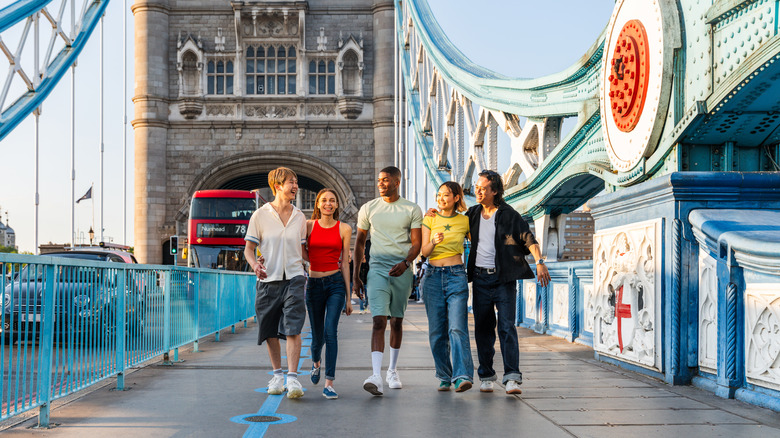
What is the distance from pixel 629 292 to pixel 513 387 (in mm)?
1543

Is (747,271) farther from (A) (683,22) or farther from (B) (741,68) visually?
(A) (683,22)

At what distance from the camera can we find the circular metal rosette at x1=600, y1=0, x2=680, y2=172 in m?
6.17

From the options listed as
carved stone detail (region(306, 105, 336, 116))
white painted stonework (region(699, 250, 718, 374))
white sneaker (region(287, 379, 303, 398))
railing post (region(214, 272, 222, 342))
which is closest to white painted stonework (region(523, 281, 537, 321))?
railing post (region(214, 272, 222, 342))

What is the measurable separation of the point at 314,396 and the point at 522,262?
156 cm

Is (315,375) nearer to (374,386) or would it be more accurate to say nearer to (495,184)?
(374,386)

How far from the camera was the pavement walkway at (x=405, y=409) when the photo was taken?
13.1 ft

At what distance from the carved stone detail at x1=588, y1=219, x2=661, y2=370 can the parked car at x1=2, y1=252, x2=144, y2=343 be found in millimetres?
3538

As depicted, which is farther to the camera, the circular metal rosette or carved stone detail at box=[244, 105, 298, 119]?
carved stone detail at box=[244, 105, 298, 119]

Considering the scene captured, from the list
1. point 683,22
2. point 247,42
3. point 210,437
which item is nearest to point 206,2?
point 247,42

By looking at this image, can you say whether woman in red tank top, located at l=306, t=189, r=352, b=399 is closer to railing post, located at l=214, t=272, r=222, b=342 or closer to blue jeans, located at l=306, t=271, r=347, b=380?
blue jeans, located at l=306, t=271, r=347, b=380

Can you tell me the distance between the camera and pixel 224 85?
1284 inches

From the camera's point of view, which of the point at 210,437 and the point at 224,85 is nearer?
the point at 210,437

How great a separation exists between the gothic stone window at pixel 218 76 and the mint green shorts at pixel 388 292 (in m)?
28.4

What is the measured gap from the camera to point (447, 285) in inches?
211
